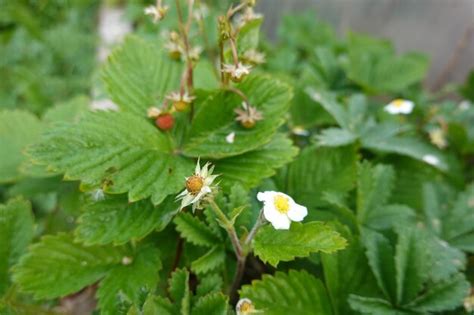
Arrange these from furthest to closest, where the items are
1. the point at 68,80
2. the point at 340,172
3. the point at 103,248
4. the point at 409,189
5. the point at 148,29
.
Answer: the point at 68,80 → the point at 148,29 → the point at 409,189 → the point at 340,172 → the point at 103,248

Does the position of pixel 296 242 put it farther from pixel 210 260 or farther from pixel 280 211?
pixel 210 260

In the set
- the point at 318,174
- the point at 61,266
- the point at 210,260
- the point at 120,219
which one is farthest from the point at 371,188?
the point at 61,266

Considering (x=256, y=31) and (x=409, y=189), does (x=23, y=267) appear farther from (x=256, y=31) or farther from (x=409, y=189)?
(x=409, y=189)

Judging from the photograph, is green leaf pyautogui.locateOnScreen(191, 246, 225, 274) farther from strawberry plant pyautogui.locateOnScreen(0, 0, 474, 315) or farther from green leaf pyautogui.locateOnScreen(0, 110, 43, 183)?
green leaf pyautogui.locateOnScreen(0, 110, 43, 183)

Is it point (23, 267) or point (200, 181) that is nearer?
point (200, 181)

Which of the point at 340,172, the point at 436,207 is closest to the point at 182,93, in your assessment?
the point at 340,172

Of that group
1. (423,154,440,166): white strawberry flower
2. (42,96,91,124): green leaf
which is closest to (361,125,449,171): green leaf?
(423,154,440,166): white strawberry flower
